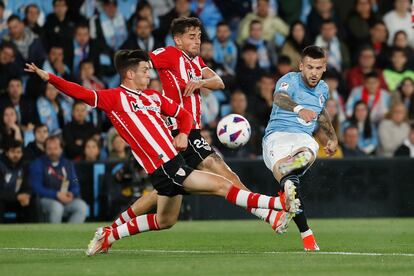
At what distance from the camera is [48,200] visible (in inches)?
735

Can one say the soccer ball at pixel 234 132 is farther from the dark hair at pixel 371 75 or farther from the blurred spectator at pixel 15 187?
the dark hair at pixel 371 75

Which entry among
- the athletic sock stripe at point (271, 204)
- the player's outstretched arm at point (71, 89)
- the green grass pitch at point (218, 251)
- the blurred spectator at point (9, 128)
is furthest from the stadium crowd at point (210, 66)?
the athletic sock stripe at point (271, 204)

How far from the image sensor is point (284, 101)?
12.1 m

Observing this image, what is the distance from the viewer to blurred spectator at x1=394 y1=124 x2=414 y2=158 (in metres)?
20.3

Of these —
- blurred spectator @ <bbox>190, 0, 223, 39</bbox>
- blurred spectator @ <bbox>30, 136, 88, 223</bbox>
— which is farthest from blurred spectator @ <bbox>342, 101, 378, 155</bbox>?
blurred spectator @ <bbox>30, 136, 88, 223</bbox>

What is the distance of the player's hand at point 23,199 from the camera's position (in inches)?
729

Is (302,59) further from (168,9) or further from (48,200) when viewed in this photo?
(168,9)

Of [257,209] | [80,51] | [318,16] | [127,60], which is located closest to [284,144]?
[257,209]

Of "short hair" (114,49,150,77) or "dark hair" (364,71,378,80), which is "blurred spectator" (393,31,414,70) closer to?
"dark hair" (364,71,378,80)

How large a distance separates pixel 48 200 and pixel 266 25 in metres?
5.91

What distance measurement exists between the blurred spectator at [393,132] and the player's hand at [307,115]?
9532mm

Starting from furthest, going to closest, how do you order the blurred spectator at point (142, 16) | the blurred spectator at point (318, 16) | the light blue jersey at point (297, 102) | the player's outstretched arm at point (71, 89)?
the blurred spectator at point (318, 16), the blurred spectator at point (142, 16), the light blue jersey at point (297, 102), the player's outstretched arm at point (71, 89)

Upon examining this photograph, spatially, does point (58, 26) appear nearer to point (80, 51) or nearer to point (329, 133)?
point (80, 51)

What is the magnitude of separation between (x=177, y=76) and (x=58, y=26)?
326 inches
